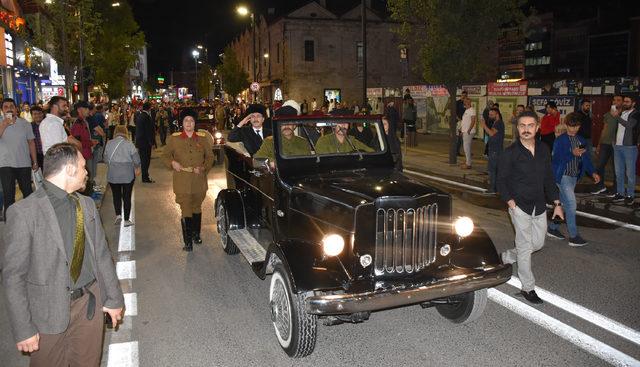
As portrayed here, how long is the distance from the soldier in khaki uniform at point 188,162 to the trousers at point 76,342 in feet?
14.7

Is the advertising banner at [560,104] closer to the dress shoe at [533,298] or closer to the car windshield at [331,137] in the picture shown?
the car windshield at [331,137]

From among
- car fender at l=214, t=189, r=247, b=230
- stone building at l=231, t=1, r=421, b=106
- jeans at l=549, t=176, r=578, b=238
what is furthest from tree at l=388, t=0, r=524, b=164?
stone building at l=231, t=1, r=421, b=106

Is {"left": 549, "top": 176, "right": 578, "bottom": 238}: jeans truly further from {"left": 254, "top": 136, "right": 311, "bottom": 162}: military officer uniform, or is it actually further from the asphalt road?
{"left": 254, "top": 136, "right": 311, "bottom": 162}: military officer uniform

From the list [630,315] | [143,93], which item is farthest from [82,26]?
[143,93]

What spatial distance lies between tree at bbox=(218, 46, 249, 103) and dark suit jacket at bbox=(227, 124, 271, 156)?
2067 inches

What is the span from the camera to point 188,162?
7.83 m

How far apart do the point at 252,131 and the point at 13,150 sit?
4.60m

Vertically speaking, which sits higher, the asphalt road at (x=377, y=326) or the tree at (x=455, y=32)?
the tree at (x=455, y=32)

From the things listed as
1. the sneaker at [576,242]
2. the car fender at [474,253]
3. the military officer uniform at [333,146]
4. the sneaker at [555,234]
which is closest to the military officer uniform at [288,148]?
the military officer uniform at [333,146]

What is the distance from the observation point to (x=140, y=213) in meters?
10.9

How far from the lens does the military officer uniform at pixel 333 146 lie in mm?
6203

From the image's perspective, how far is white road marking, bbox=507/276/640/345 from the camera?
496 cm

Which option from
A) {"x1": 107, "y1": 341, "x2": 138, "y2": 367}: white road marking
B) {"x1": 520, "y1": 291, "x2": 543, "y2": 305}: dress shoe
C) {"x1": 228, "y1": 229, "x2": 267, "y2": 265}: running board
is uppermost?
{"x1": 228, "y1": 229, "x2": 267, "y2": 265}: running board

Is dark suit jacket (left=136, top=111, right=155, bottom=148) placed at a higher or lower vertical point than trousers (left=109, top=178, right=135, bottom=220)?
higher
